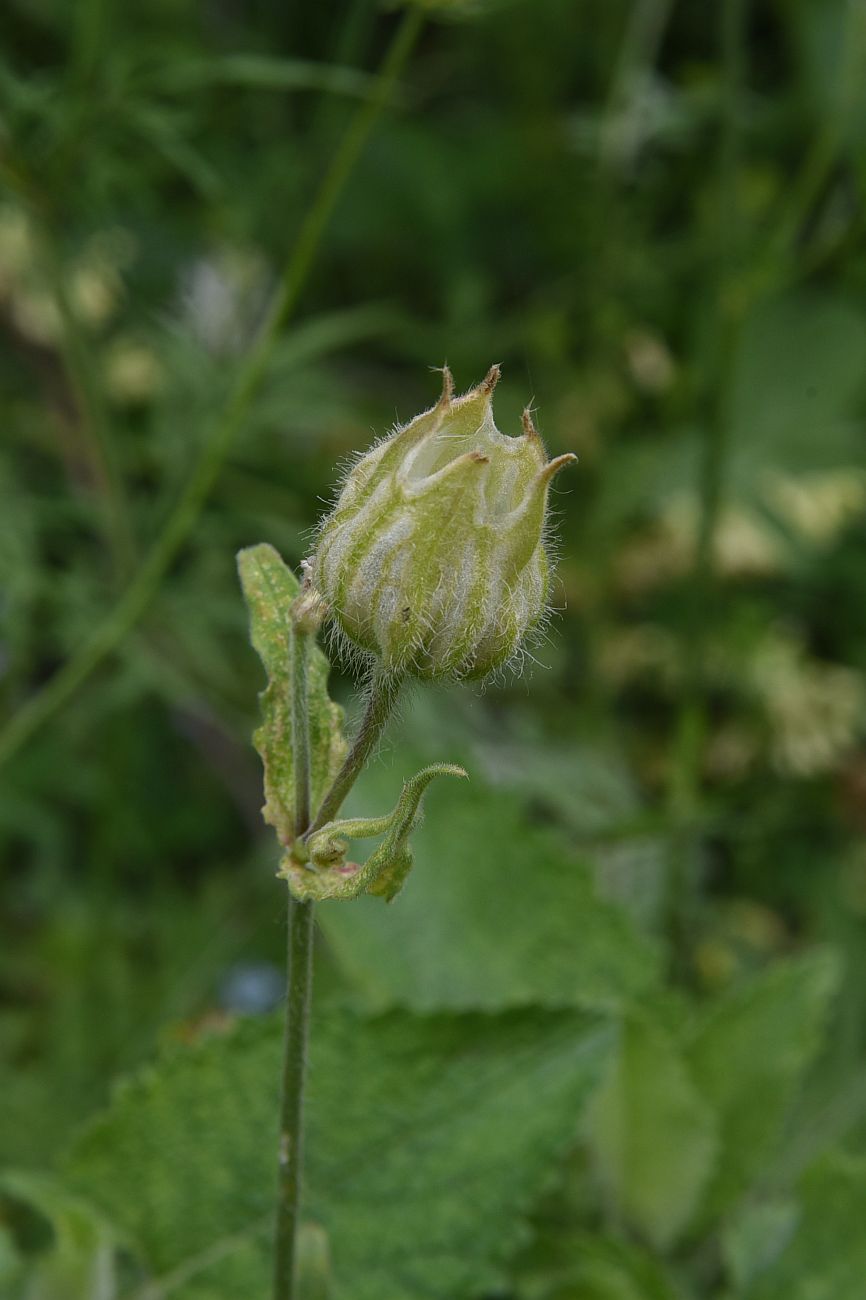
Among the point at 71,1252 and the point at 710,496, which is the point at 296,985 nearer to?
the point at 71,1252

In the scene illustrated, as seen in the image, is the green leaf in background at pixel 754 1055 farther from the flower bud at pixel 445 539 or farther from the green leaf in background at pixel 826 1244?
the flower bud at pixel 445 539

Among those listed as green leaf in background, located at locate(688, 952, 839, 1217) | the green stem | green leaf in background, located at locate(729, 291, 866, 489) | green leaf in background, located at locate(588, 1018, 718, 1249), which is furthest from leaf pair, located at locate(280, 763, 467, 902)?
green leaf in background, located at locate(729, 291, 866, 489)

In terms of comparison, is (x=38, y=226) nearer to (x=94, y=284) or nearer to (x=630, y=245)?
(x=94, y=284)

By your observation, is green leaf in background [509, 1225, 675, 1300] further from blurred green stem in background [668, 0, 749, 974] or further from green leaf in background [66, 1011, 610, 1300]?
blurred green stem in background [668, 0, 749, 974]

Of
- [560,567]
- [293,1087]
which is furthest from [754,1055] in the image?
[560,567]

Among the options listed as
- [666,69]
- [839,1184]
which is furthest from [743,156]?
[839,1184]
